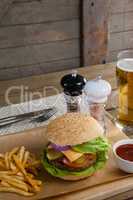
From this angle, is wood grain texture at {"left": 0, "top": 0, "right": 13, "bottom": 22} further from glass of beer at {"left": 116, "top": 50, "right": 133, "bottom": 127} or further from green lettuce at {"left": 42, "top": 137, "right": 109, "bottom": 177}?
green lettuce at {"left": 42, "top": 137, "right": 109, "bottom": 177}

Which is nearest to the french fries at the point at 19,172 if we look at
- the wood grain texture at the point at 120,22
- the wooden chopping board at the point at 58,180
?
the wooden chopping board at the point at 58,180

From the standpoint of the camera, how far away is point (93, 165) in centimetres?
121

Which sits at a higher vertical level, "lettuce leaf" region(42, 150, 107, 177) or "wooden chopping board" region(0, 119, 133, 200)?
"lettuce leaf" region(42, 150, 107, 177)

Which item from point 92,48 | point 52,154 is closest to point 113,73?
point 92,48

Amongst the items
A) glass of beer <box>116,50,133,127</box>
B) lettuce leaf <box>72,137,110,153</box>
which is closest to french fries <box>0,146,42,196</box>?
Result: lettuce leaf <box>72,137,110,153</box>

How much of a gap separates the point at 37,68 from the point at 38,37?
0.19m

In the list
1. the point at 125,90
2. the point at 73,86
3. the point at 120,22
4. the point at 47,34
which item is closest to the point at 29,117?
the point at 73,86

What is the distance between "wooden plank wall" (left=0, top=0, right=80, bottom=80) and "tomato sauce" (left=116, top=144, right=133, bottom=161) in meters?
1.33

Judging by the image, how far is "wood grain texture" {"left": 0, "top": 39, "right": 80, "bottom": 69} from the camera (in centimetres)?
252

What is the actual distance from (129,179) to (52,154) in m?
0.21

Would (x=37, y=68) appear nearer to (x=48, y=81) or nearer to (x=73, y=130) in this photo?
(x=48, y=81)

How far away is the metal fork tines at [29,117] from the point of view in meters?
1.51

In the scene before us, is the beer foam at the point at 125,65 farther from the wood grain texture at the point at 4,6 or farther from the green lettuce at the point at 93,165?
the wood grain texture at the point at 4,6

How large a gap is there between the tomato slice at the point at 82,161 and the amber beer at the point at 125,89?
Answer: 0.32 meters
